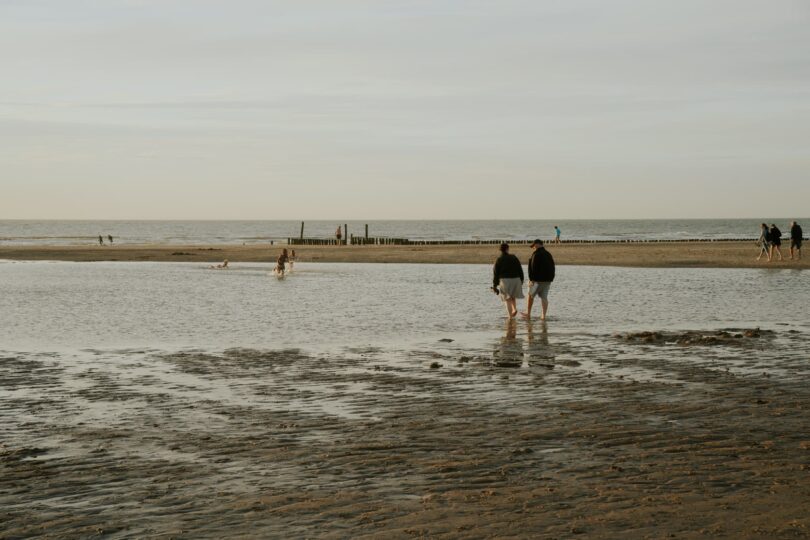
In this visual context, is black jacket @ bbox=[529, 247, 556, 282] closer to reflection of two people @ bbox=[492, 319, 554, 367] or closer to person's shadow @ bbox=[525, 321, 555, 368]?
person's shadow @ bbox=[525, 321, 555, 368]

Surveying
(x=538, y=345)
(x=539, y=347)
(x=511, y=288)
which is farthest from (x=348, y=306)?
(x=539, y=347)

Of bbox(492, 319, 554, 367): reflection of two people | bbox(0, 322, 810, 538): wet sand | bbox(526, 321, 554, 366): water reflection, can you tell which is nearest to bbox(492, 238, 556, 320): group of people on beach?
bbox(526, 321, 554, 366): water reflection

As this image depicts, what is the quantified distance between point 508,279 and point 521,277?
0.34 meters

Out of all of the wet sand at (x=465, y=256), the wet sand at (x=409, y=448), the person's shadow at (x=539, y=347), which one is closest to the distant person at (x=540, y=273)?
the person's shadow at (x=539, y=347)

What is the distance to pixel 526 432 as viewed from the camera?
9.40 metres

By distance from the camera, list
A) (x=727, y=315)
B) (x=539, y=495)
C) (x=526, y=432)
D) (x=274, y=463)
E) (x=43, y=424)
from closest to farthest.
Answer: (x=539, y=495) → (x=274, y=463) → (x=526, y=432) → (x=43, y=424) → (x=727, y=315)

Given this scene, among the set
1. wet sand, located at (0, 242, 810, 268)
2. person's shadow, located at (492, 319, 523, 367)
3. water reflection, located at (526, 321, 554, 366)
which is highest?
wet sand, located at (0, 242, 810, 268)

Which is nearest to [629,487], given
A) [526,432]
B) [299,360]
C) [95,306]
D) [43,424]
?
[526,432]

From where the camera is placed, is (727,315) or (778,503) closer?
(778,503)

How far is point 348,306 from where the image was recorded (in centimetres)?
2569

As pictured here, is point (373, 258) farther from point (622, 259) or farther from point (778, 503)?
point (778, 503)

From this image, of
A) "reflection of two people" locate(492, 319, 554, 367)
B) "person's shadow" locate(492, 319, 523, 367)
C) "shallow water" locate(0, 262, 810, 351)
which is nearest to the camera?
"person's shadow" locate(492, 319, 523, 367)

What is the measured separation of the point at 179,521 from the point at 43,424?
417 cm

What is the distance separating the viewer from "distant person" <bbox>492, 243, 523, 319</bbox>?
21422mm
